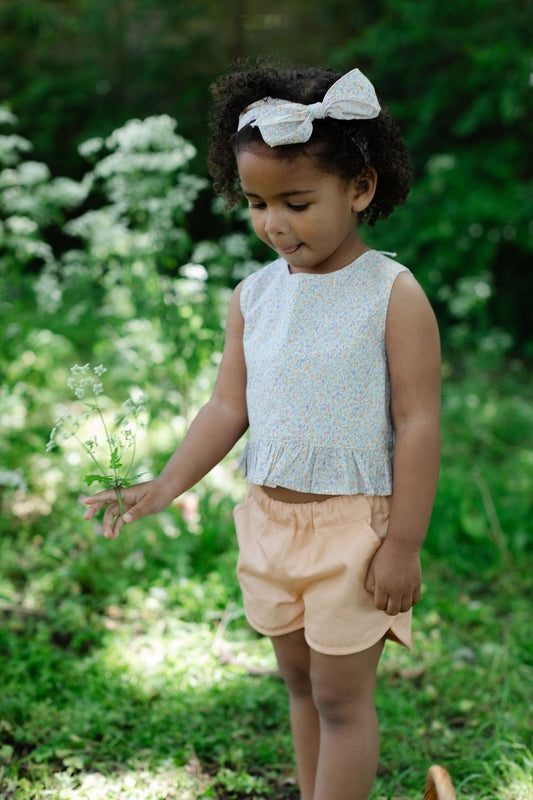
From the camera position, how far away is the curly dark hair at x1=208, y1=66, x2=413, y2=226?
1369 millimetres

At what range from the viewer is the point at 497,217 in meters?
4.68

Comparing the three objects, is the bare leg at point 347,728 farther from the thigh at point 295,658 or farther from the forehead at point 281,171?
the forehead at point 281,171

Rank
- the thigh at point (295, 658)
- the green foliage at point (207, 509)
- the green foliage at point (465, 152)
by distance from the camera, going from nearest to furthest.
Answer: the thigh at point (295, 658), the green foliage at point (207, 509), the green foliage at point (465, 152)

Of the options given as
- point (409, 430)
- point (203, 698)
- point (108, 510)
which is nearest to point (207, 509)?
point (203, 698)

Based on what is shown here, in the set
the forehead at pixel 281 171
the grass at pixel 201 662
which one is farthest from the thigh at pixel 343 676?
the forehead at pixel 281 171

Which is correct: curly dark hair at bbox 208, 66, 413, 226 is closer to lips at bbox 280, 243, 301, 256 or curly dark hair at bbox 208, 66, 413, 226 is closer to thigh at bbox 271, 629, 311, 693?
lips at bbox 280, 243, 301, 256

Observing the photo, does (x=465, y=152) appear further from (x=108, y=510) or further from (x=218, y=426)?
(x=108, y=510)

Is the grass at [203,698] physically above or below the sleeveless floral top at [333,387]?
below

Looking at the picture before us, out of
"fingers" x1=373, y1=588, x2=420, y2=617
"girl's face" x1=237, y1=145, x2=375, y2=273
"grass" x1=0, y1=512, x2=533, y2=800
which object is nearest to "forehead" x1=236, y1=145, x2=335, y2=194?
"girl's face" x1=237, y1=145, x2=375, y2=273

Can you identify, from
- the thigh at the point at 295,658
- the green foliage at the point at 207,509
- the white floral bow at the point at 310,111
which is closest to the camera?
the white floral bow at the point at 310,111

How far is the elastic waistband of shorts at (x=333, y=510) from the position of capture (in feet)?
4.70

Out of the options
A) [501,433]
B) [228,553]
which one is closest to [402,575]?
[228,553]

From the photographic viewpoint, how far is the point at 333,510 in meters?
1.44

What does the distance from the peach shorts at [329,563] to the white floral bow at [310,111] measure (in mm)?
642
